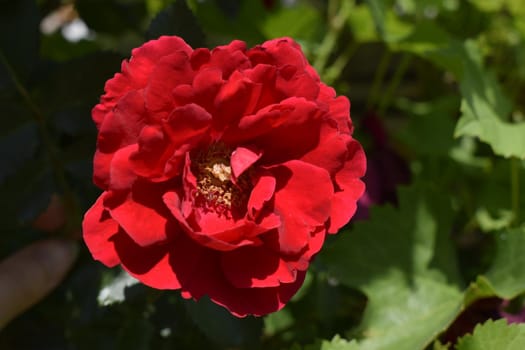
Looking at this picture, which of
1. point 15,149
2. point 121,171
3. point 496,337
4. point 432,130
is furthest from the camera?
point 432,130

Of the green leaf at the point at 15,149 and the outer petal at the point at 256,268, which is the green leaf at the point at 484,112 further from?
the green leaf at the point at 15,149

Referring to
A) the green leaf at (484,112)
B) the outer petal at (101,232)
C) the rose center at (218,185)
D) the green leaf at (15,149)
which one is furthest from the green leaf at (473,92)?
the green leaf at (15,149)

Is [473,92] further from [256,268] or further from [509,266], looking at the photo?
[256,268]

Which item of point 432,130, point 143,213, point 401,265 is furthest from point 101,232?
point 432,130

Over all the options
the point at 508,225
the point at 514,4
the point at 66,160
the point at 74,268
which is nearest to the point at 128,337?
the point at 74,268

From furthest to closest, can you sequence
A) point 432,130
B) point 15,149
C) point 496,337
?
point 432,130, point 15,149, point 496,337

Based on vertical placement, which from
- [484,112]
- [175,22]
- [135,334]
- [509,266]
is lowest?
[135,334]
